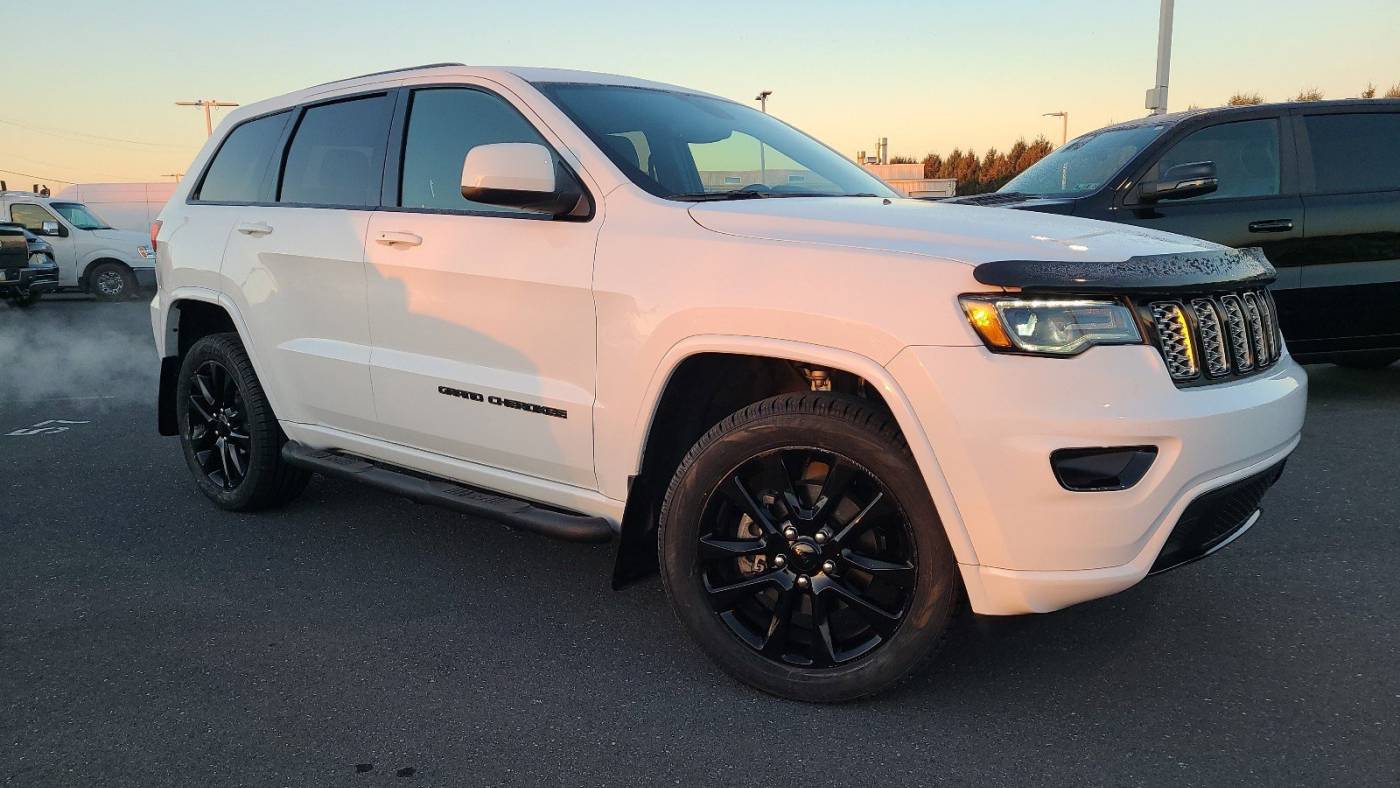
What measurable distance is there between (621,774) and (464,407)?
4.70 ft

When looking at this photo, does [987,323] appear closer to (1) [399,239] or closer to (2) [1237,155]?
(1) [399,239]

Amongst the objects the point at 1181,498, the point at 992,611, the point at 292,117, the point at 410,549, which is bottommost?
the point at 410,549

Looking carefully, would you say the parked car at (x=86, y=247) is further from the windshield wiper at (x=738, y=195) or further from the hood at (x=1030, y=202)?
the windshield wiper at (x=738, y=195)

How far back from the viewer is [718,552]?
3.02 m

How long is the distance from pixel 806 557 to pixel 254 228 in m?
2.81

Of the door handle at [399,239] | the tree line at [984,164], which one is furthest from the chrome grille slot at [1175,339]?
the tree line at [984,164]

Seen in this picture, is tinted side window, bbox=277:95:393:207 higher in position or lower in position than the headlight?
higher

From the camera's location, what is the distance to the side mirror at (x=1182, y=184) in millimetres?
5641

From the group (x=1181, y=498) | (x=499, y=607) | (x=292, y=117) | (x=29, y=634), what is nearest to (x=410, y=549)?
(x=499, y=607)

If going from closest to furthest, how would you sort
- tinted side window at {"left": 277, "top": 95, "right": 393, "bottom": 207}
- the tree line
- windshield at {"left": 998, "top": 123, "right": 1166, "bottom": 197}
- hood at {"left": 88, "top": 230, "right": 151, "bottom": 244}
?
tinted side window at {"left": 277, "top": 95, "right": 393, "bottom": 207} < windshield at {"left": 998, "top": 123, "right": 1166, "bottom": 197} < hood at {"left": 88, "top": 230, "right": 151, "bottom": 244} < the tree line

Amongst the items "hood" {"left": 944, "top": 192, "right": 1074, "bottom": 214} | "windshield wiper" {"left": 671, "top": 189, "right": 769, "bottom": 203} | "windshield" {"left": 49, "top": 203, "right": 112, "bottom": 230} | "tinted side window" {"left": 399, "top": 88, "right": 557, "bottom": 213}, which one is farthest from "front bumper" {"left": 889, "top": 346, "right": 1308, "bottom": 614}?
"windshield" {"left": 49, "top": 203, "right": 112, "bottom": 230}

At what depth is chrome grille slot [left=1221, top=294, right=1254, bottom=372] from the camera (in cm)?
280

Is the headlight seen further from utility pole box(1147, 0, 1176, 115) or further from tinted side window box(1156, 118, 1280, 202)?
utility pole box(1147, 0, 1176, 115)

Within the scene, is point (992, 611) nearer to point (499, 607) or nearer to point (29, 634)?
point (499, 607)
